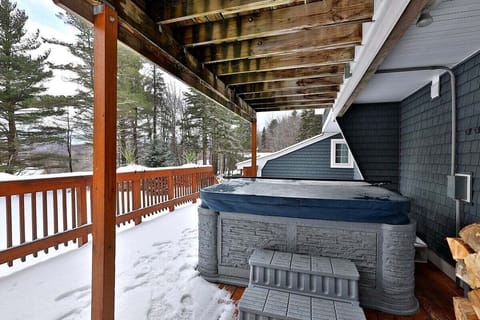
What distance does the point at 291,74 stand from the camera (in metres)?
3.32

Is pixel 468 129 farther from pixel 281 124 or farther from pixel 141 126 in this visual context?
pixel 281 124

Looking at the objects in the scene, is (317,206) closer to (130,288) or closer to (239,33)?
(239,33)

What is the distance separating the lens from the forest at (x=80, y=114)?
8.32 metres

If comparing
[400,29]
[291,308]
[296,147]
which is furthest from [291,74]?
[296,147]

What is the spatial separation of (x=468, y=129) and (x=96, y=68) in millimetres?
3637

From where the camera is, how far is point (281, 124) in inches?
782

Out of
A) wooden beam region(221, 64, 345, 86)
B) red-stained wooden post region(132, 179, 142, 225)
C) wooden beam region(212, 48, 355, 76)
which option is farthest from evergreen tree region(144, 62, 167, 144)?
wooden beam region(212, 48, 355, 76)

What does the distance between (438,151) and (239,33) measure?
313 centimetres

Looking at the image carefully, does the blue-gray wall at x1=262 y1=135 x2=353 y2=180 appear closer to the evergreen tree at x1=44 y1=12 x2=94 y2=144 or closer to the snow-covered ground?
the snow-covered ground

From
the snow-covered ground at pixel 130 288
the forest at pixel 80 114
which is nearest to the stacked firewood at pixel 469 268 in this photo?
the snow-covered ground at pixel 130 288

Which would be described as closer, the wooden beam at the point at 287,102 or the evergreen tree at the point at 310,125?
the wooden beam at the point at 287,102

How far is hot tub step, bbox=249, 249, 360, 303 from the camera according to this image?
1.92 metres

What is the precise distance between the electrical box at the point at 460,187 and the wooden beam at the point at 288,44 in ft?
6.32

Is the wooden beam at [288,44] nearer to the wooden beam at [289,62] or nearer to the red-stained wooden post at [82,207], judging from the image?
the wooden beam at [289,62]
